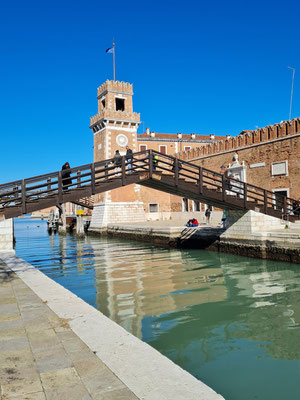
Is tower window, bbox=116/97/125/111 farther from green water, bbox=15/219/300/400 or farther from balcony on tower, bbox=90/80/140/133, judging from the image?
green water, bbox=15/219/300/400

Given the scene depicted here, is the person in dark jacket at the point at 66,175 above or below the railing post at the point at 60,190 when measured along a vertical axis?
above

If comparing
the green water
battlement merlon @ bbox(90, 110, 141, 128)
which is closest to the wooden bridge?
the green water

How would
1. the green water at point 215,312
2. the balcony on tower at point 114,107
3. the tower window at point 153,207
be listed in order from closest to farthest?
1. the green water at point 215,312
2. the balcony on tower at point 114,107
3. the tower window at point 153,207

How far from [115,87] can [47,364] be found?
31.5 meters

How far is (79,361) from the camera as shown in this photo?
2992mm

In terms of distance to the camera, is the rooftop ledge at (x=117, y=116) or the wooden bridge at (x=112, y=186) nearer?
the wooden bridge at (x=112, y=186)

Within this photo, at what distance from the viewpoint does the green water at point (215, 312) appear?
4027 millimetres

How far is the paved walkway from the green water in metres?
1.52

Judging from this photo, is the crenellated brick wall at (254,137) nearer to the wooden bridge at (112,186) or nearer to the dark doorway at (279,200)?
the dark doorway at (279,200)

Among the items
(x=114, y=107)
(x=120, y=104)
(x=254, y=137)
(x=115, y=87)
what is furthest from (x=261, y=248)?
(x=120, y=104)

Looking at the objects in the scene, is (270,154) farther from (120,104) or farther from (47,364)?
(47,364)

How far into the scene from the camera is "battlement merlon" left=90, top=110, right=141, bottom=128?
30609 millimetres

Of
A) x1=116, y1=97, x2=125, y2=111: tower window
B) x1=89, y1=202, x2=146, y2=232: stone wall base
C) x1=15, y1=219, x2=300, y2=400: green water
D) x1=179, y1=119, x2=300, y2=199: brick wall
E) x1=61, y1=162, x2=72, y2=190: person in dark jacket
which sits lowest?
x1=15, y1=219, x2=300, y2=400: green water

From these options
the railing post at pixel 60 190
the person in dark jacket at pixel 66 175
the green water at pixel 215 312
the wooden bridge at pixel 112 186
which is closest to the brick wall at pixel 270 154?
the wooden bridge at pixel 112 186
